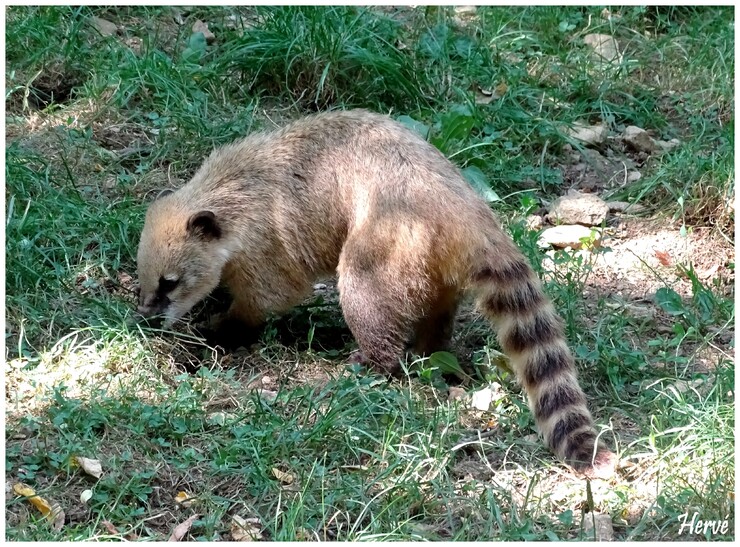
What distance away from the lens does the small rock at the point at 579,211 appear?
26.6 feet

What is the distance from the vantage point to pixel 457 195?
21.2 ft

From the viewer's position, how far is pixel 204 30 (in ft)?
31.6

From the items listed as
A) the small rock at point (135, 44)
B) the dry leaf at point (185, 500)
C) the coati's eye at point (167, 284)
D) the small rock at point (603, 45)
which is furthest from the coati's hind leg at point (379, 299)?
the small rock at point (603, 45)

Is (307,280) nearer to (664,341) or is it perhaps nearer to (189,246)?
(189,246)

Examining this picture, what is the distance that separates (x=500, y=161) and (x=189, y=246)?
2.88m

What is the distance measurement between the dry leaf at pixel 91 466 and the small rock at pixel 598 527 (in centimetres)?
245

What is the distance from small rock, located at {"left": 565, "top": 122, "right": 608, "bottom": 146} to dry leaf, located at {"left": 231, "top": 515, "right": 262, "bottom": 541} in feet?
16.5

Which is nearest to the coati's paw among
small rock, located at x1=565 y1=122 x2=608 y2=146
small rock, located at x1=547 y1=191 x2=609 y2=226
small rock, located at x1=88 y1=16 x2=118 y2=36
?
small rock, located at x1=547 y1=191 x2=609 y2=226

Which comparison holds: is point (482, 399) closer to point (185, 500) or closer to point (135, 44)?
point (185, 500)

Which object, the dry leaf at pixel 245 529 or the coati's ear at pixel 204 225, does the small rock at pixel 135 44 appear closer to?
the coati's ear at pixel 204 225

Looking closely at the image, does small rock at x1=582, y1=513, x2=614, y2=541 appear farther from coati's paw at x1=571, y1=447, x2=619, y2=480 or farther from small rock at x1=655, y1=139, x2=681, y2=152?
small rock at x1=655, y1=139, x2=681, y2=152

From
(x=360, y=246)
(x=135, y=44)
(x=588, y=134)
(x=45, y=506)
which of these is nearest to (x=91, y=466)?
(x=45, y=506)

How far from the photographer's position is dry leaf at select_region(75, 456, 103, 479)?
5.41m
